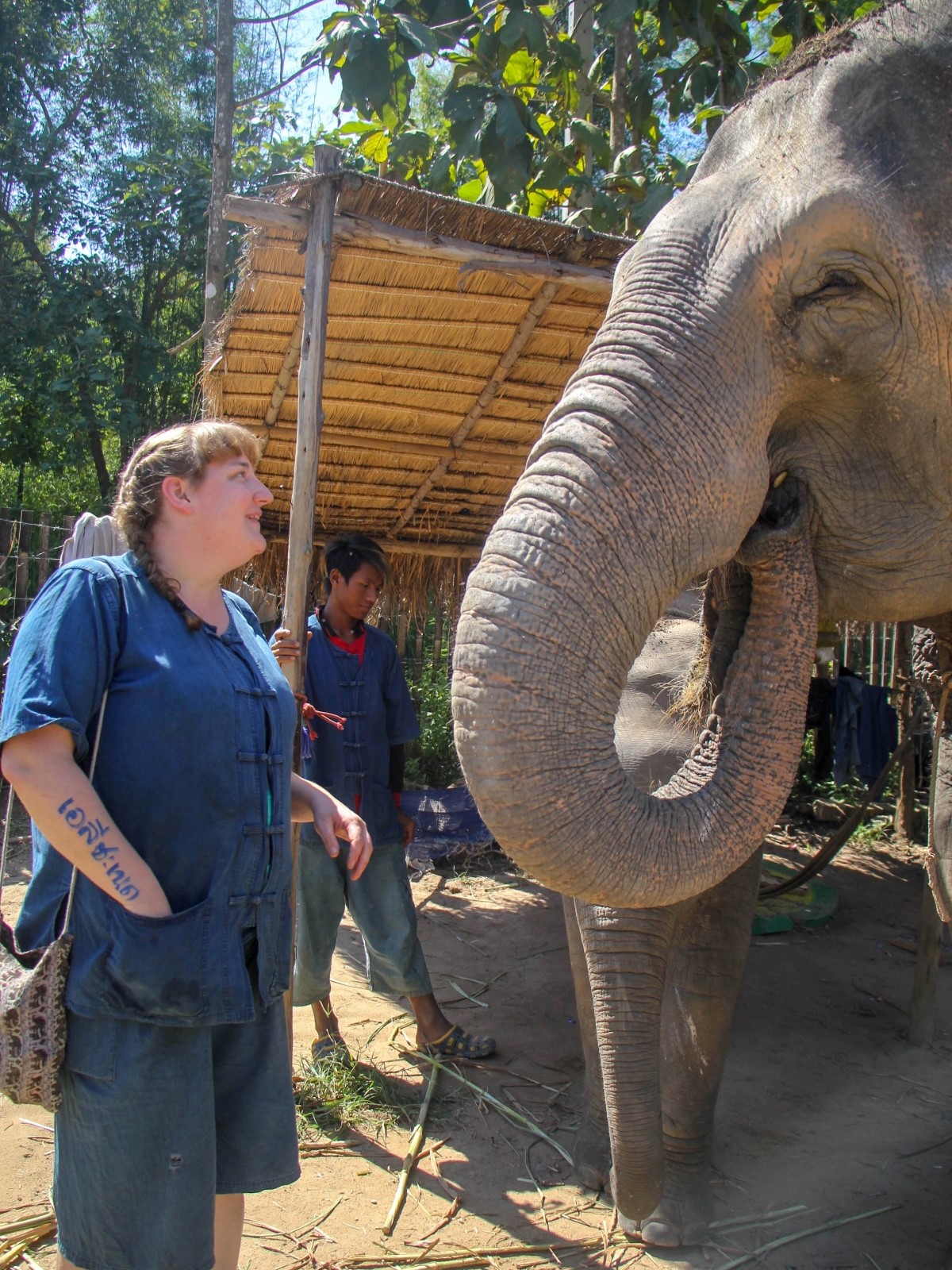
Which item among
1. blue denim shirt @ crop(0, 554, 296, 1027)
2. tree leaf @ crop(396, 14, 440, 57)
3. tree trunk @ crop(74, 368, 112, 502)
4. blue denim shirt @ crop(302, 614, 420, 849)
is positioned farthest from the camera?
tree trunk @ crop(74, 368, 112, 502)

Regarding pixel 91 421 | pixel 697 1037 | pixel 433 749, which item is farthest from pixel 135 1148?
pixel 91 421

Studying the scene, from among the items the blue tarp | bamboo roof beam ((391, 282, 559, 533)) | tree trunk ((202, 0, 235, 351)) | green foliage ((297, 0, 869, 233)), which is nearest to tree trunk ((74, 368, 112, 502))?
tree trunk ((202, 0, 235, 351))

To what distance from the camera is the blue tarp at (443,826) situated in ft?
24.1

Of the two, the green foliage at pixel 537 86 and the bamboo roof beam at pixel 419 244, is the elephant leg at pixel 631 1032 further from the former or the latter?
the green foliage at pixel 537 86

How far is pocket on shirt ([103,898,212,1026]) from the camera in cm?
189

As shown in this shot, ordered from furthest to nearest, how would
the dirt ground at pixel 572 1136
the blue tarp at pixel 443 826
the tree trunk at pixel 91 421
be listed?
the tree trunk at pixel 91 421, the blue tarp at pixel 443 826, the dirt ground at pixel 572 1136

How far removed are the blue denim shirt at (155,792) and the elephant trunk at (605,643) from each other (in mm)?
502

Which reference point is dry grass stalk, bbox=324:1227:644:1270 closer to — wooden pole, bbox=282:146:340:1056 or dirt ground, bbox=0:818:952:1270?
dirt ground, bbox=0:818:952:1270

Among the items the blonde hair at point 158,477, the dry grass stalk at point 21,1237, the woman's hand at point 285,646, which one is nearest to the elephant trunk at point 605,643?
the blonde hair at point 158,477

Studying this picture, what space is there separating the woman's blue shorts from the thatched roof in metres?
2.58

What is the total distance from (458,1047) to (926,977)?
202cm

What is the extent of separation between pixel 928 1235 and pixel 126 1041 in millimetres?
2566

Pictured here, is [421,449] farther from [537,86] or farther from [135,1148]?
[135,1148]

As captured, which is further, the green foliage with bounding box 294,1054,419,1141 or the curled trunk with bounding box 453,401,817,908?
the green foliage with bounding box 294,1054,419,1141
